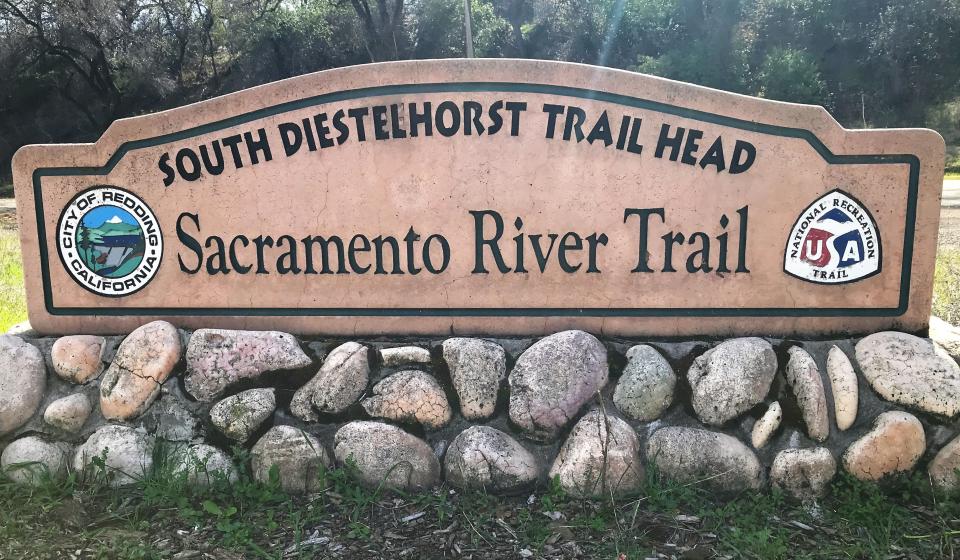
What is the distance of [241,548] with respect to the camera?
8.67ft

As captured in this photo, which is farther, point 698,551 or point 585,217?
point 585,217

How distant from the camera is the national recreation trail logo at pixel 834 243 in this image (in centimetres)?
319

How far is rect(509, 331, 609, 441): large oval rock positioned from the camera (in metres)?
3.05

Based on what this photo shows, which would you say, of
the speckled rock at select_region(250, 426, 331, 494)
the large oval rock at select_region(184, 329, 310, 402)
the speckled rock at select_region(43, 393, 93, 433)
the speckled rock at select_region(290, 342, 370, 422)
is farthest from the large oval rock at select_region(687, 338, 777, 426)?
the speckled rock at select_region(43, 393, 93, 433)

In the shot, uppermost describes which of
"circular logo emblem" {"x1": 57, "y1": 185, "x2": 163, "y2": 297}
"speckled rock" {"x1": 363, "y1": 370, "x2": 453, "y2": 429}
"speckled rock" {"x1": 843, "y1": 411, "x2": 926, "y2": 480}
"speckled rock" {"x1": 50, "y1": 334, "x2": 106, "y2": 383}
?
"circular logo emblem" {"x1": 57, "y1": 185, "x2": 163, "y2": 297}

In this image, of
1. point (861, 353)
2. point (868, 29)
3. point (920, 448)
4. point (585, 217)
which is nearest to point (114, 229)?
point (585, 217)

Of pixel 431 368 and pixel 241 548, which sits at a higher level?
pixel 431 368

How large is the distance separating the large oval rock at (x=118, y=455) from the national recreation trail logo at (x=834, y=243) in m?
2.85

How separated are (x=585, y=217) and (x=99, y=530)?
228cm

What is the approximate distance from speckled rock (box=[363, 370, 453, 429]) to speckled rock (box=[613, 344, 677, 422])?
0.73 metres

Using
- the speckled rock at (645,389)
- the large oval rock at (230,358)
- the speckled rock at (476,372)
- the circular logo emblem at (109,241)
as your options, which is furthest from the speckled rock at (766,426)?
the circular logo emblem at (109,241)

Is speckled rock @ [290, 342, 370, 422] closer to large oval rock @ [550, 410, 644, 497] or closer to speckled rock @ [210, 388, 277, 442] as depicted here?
speckled rock @ [210, 388, 277, 442]

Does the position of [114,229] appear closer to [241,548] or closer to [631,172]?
[241,548]

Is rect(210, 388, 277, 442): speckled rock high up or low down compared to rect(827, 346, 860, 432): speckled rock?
down
